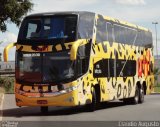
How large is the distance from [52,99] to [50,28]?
8.79 feet

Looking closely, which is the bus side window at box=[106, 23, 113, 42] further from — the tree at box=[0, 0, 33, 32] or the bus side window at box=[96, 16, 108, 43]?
the tree at box=[0, 0, 33, 32]

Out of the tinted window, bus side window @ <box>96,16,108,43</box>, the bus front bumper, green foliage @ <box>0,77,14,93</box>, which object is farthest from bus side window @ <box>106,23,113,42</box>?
green foliage @ <box>0,77,14,93</box>

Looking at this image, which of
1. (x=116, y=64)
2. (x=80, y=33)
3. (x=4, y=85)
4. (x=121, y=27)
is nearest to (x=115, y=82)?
(x=116, y=64)

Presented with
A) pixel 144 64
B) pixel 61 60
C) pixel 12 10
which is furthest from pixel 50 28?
pixel 12 10

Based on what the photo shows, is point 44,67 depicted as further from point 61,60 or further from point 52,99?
point 52,99

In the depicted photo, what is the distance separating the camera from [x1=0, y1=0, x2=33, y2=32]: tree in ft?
139

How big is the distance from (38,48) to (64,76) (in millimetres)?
1450

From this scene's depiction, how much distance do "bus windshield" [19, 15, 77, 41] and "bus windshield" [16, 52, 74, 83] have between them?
698mm

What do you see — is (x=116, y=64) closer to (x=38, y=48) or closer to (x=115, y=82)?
(x=115, y=82)

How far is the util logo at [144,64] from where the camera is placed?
29492 mm

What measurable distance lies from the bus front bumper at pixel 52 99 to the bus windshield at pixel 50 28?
81.3 inches

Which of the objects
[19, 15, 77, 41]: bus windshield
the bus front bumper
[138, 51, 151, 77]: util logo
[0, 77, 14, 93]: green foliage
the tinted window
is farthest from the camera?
[0, 77, 14, 93]: green foliage

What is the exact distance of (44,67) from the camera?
69.9ft

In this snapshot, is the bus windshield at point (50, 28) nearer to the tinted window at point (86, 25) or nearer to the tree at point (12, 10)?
the tinted window at point (86, 25)
